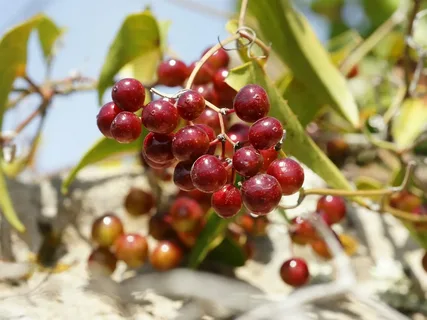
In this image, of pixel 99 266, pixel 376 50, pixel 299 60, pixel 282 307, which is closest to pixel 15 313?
pixel 99 266

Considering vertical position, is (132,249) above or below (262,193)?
below

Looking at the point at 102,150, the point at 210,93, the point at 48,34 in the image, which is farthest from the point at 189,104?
the point at 48,34

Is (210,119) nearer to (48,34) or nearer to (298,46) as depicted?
(298,46)

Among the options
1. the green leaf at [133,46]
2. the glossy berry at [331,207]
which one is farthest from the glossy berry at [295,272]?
the green leaf at [133,46]

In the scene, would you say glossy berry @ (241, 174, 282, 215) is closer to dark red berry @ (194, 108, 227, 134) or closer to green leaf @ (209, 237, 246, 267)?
dark red berry @ (194, 108, 227, 134)

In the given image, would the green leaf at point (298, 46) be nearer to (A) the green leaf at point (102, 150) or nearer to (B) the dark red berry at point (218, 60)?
(B) the dark red berry at point (218, 60)
